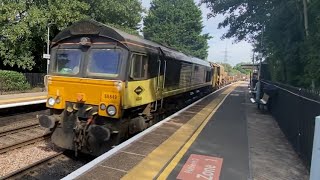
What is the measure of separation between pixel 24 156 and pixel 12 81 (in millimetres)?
17182

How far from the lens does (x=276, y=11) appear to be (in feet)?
71.2

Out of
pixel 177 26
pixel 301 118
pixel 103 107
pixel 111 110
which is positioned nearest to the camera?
pixel 301 118

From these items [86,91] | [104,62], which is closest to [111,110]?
[86,91]

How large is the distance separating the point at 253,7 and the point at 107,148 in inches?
878

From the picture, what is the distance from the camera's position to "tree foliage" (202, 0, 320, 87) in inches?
618

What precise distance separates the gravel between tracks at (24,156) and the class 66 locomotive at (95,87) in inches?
31.9

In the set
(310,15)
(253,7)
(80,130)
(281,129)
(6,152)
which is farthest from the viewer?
(253,7)

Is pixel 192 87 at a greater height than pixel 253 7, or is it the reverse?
pixel 253 7

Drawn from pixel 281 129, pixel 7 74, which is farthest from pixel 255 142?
pixel 7 74

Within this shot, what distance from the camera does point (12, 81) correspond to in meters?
25.2

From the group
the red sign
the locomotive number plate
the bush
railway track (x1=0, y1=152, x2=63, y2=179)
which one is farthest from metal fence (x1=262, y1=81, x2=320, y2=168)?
the bush

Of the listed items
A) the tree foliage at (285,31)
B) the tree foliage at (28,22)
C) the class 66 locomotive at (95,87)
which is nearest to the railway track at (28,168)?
the class 66 locomotive at (95,87)

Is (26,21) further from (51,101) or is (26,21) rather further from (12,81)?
(51,101)

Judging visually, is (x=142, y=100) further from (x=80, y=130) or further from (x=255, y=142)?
(x=255, y=142)
